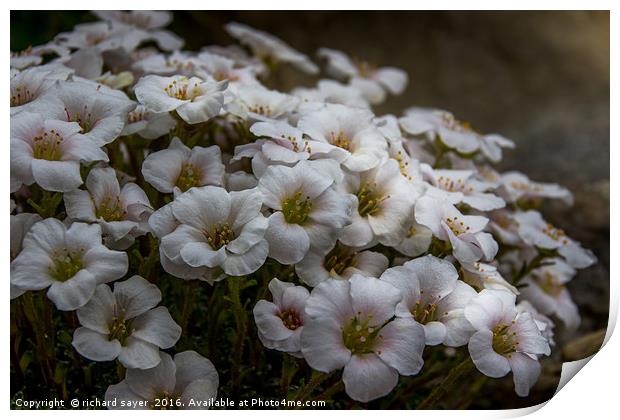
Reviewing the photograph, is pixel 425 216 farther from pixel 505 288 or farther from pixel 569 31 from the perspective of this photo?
pixel 569 31

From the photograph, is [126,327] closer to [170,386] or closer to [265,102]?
[170,386]

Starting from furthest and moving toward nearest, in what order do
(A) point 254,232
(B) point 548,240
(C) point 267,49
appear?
(C) point 267,49 < (B) point 548,240 < (A) point 254,232

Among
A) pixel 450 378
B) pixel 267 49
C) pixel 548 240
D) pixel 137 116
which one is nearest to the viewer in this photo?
pixel 450 378

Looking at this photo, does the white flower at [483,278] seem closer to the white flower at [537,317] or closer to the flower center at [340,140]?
the white flower at [537,317]

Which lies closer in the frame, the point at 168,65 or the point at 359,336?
the point at 359,336

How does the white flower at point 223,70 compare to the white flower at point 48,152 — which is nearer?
the white flower at point 48,152

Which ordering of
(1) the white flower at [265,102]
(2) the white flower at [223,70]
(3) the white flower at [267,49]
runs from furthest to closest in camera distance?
(3) the white flower at [267,49] → (2) the white flower at [223,70] → (1) the white flower at [265,102]

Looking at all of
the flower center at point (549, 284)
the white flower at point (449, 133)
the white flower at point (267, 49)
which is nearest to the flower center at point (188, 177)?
the white flower at point (449, 133)

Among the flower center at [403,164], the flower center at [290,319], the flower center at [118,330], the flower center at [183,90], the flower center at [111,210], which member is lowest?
the flower center at [118,330]

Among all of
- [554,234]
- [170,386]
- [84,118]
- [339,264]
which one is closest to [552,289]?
[554,234]
